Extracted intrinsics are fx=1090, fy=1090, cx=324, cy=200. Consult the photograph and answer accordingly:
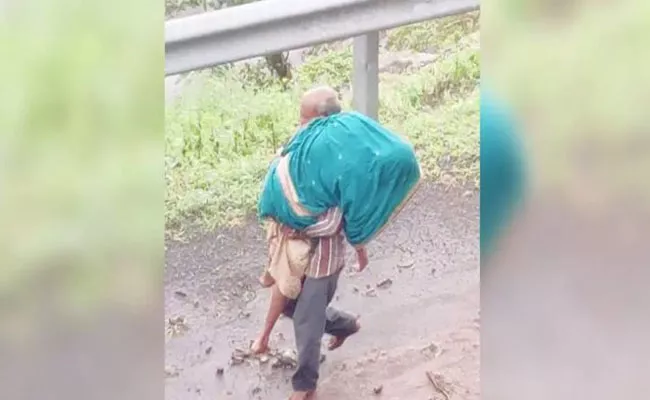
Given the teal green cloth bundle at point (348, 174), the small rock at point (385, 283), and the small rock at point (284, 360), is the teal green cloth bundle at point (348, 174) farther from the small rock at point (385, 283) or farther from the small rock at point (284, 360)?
the small rock at point (284, 360)

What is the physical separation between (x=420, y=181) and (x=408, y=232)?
88 millimetres

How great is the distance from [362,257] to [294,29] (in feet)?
1.24

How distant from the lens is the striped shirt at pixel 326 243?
170cm

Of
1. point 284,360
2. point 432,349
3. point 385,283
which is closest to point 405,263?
point 385,283

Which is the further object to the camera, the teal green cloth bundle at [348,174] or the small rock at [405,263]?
the small rock at [405,263]

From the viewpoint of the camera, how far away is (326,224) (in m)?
1.70

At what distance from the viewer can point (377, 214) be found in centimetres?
172

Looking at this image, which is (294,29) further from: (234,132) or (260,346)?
(260,346)

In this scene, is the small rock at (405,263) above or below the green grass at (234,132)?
below

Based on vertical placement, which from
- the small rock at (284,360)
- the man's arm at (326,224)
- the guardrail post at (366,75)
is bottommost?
the small rock at (284,360)

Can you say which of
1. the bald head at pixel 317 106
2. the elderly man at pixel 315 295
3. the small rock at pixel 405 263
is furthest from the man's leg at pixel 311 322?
the bald head at pixel 317 106

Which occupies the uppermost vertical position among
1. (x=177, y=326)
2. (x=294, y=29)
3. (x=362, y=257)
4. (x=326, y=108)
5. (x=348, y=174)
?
(x=294, y=29)

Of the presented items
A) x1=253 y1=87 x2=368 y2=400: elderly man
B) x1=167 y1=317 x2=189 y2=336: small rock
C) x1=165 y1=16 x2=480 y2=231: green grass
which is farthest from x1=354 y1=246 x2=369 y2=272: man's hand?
x1=167 y1=317 x2=189 y2=336: small rock
